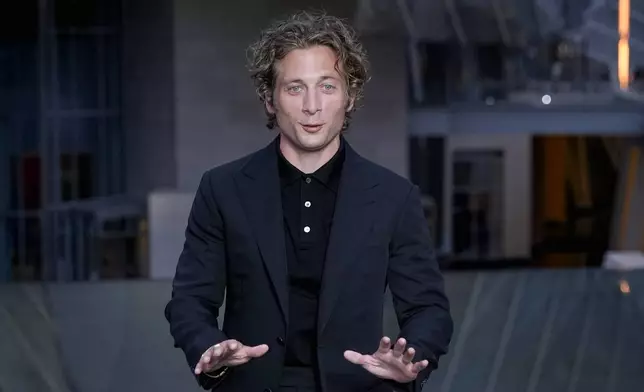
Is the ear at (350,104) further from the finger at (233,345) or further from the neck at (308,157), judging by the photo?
the finger at (233,345)

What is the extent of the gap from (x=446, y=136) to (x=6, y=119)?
3668 millimetres

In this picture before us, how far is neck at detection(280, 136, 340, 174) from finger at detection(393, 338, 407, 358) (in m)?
0.48

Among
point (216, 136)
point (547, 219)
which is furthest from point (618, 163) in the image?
point (216, 136)

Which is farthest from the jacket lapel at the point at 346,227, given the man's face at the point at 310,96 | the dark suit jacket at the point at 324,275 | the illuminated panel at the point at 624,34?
A: the illuminated panel at the point at 624,34

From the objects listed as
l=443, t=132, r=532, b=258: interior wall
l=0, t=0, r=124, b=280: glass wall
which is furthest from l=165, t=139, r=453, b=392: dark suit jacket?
l=0, t=0, r=124, b=280: glass wall

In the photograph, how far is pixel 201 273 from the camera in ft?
8.07

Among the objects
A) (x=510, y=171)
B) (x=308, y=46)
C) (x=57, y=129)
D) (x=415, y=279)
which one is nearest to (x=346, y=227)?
(x=415, y=279)

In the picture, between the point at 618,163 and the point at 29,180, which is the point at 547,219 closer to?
the point at 618,163

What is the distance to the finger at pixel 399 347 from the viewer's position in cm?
225

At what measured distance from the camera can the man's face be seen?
2.47 meters

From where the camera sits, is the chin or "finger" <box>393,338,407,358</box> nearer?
"finger" <box>393,338,407,358</box>

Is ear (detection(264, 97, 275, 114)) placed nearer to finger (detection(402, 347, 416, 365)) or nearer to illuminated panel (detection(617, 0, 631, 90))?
finger (detection(402, 347, 416, 365))

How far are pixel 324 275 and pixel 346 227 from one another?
12 cm

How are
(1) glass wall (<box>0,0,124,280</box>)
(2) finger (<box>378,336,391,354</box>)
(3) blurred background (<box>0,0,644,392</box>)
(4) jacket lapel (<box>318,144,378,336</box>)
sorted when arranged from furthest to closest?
(1) glass wall (<box>0,0,124,280</box>)
(3) blurred background (<box>0,0,644,392</box>)
(4) jacket lapel (<box>318,144,378,336</box>)
(2) finger (<box>378,336,391,354</box>)
